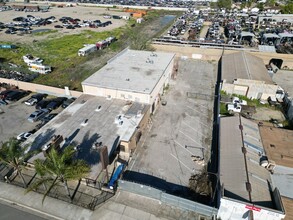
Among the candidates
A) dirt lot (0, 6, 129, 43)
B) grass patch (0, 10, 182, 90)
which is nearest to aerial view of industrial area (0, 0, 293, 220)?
grass patch (0, 10, 182, 90)

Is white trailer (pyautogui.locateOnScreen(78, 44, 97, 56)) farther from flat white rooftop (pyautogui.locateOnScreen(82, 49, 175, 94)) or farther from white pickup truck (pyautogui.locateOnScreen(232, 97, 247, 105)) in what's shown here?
white pickup truck (pyautogui.locateOnScreen(232, 97, 247, 105))

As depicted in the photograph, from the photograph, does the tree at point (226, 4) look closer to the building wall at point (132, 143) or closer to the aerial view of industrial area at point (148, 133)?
the aerial view of industrial area at point (148, 133)

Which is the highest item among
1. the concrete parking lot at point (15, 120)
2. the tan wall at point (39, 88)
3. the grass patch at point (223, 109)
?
the grass patch at point (223, 109)

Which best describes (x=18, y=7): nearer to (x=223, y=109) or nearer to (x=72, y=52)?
(x=72, y=52)

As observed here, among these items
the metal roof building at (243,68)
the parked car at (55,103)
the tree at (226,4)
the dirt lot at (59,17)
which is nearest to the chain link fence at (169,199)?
the parked car at (55,103)

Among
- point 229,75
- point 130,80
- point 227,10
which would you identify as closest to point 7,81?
point 130,80

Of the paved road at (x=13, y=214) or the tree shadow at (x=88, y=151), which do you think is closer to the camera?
the paved road at (x=13, y=214)
